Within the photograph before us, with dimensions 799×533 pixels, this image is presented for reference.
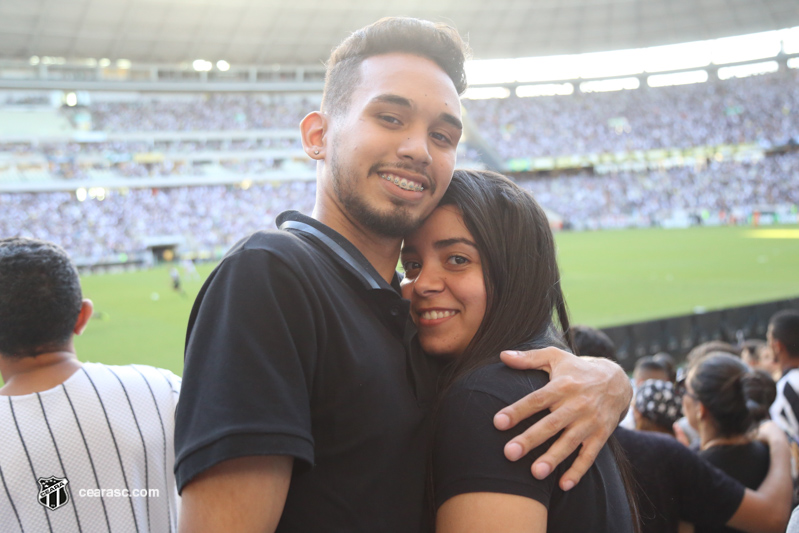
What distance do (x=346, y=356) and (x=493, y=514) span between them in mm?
536

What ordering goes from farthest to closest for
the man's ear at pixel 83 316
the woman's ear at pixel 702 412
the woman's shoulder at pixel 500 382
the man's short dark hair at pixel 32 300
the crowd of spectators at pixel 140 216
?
the crowd of spectators at pixel 140 216, the woman's ear at pixel 702 412, the man's ear at pixel 83 316, the man's short dark hair at pixel 32 300, the woman's shoulder at pixel 500 382

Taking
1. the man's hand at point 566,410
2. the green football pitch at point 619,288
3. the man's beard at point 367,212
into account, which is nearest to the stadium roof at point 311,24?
the green football pitch at point 619,288

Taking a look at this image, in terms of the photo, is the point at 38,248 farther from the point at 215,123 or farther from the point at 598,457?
the point at 215,123

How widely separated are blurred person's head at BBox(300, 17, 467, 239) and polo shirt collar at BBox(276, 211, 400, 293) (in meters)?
0.17

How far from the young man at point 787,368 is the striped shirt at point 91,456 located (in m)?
4.56

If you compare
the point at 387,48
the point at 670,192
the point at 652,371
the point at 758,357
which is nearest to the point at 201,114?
the point at 670,192

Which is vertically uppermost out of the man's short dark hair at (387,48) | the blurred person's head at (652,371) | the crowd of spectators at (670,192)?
the crowd of spectators at (670,192)

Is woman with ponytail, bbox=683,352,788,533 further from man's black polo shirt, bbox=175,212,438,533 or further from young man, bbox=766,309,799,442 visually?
man's black polo shirt, bbox=175,212,438,533

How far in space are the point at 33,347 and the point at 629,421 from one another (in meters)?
4.57

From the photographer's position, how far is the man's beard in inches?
80.3

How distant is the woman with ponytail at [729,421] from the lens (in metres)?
3.69

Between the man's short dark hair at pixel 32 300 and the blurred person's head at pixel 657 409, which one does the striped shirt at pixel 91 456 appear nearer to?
the man's short dark hair at pixel 32 300

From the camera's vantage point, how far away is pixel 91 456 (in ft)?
7.84

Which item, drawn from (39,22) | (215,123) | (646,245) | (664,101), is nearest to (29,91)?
(39,22)
